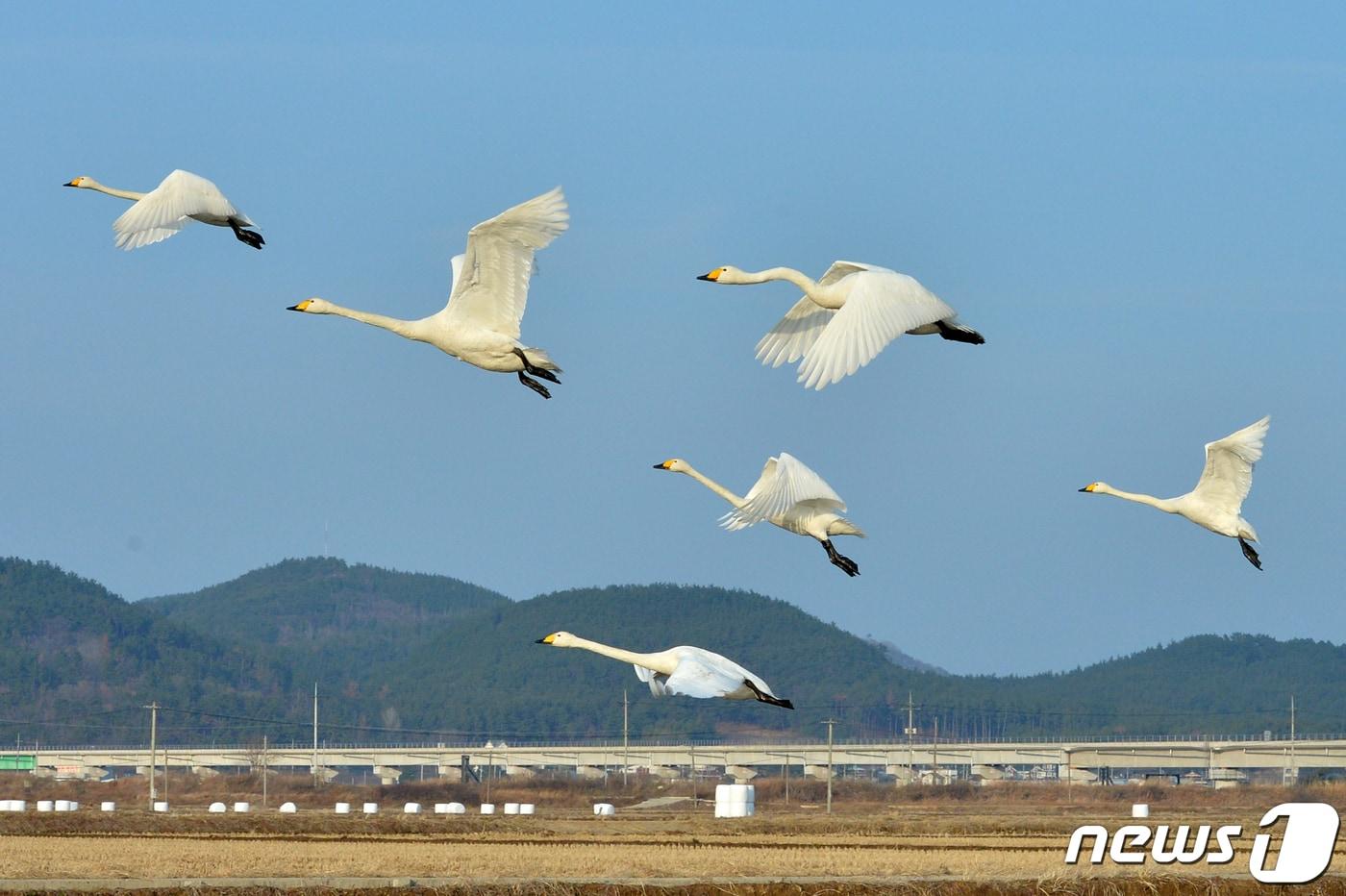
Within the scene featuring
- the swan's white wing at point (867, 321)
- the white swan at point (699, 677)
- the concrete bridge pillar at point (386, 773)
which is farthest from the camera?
the concrete bridge pillar at point (386, 773)

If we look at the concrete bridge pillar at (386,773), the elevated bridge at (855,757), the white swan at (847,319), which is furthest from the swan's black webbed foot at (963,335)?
the concrete bridge pillar at (386,773)

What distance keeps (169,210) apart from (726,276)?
27.7ft

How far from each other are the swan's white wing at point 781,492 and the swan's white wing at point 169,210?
362 inches

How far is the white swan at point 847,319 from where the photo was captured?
25.2 metres

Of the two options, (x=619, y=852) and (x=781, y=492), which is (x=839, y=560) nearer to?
(x=781, y=492)

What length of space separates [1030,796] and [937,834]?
7036 cm

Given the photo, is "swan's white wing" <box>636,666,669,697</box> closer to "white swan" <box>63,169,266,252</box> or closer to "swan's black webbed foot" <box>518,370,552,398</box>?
"swan's black webbed foot" <box>518,370,552,398</box>

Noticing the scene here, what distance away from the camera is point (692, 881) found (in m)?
38.0

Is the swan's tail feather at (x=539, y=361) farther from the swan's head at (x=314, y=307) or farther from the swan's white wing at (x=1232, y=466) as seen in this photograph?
the swan's white wing at (x=1232, y=466)

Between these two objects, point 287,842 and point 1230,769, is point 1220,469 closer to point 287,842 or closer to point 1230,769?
point 287,842

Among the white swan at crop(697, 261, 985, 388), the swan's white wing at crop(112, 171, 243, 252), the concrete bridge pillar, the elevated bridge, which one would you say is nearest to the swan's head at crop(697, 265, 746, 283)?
the white swan at crop(697, 261, 985, 388)

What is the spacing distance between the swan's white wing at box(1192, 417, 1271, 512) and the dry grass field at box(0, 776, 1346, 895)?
6.35m

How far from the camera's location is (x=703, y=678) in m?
28.4

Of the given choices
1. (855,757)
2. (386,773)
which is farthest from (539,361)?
(386,773)
